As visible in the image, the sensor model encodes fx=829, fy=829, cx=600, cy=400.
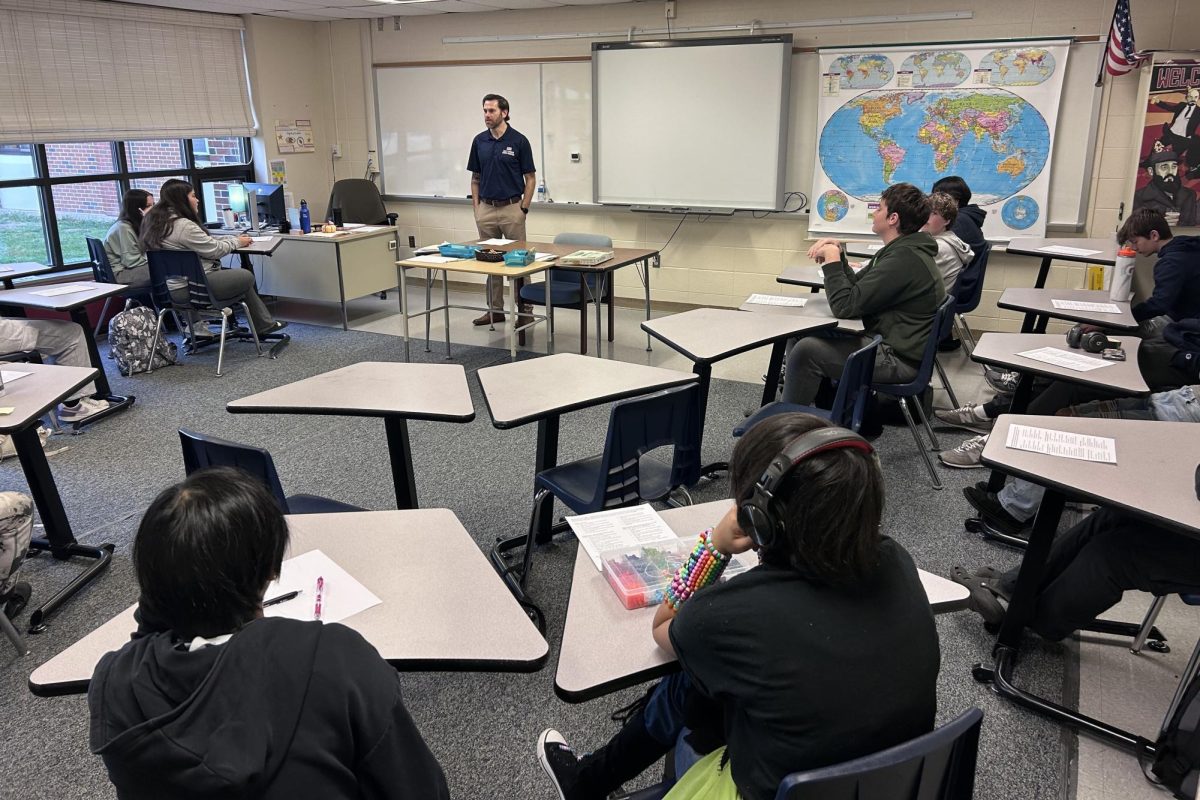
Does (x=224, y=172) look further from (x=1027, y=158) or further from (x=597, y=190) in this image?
(x=1027, y=158)

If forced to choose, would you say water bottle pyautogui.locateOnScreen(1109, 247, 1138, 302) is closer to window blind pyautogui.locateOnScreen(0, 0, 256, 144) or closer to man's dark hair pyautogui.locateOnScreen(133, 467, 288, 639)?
man's dark hair pyautogui.locateOnScreen(133, 467, 288, 639)

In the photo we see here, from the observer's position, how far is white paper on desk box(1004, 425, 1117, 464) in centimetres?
217

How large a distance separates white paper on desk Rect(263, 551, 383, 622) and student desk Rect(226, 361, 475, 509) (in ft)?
2.56

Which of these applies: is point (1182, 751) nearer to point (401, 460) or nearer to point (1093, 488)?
point (1093, 488)

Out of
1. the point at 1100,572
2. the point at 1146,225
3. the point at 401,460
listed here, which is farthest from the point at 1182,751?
the point at 1146,225

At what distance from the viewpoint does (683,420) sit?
2627 mm

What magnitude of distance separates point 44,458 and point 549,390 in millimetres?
1844

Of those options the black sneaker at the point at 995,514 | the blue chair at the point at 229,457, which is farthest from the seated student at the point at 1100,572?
the blue chair at the point at 229,457

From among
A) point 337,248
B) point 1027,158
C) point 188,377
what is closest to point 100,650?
point 188,377

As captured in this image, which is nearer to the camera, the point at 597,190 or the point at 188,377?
the point at 188,377

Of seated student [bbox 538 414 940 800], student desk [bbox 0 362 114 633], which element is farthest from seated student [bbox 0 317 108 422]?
seated student [bbox 538 414 940 800]

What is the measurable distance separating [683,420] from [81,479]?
287cm

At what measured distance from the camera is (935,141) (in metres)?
5.79

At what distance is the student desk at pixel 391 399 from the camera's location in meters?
2.47
